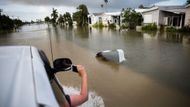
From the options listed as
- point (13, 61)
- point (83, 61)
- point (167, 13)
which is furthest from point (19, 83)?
point (167, 13)

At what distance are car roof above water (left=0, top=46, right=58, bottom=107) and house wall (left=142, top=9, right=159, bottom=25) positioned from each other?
3207 centimetres

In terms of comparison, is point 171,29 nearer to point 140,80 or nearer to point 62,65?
point 140,80

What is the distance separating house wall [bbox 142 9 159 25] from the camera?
31.9m

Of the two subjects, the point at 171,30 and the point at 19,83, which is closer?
the point at 19,83

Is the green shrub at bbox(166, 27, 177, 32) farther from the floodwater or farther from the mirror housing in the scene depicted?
the mirror housing

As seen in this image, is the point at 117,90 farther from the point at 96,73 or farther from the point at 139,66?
the point at 139,66

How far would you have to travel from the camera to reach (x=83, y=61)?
1188cm

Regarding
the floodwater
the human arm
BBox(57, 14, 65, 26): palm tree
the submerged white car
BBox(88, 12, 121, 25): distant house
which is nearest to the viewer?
the submerged white car

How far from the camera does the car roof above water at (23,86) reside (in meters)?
1.02

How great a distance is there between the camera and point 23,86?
1.16m

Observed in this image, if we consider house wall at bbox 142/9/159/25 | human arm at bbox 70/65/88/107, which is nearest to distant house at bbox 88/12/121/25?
house wall at bbox 142/9/159/25

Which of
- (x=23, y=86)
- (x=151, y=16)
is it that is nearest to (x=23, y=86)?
(x=23, y=86)

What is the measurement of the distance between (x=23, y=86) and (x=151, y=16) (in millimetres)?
34473

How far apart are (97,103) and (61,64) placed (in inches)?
165
